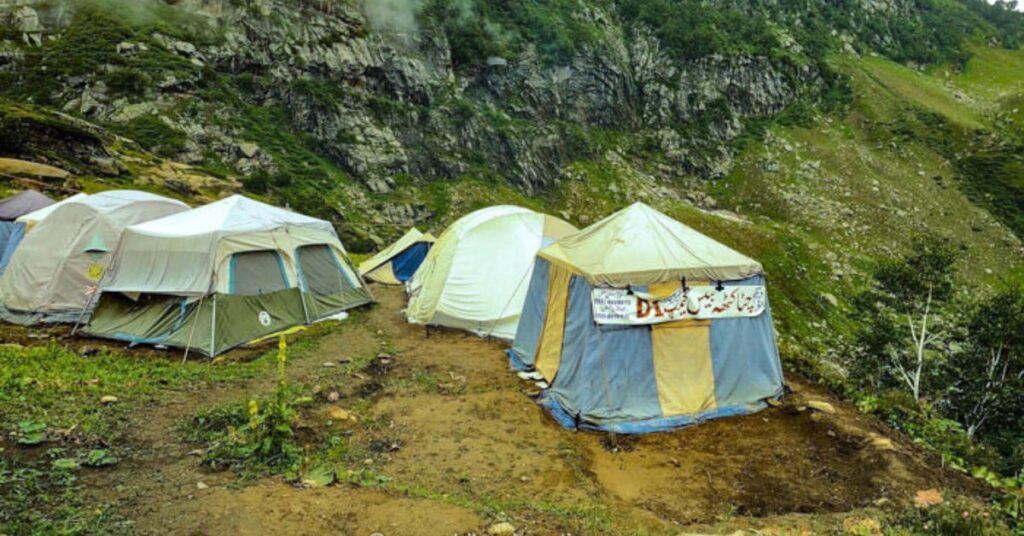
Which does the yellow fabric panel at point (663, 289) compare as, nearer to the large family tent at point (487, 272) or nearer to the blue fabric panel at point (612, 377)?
the blue fabric panel at point (612, 377)

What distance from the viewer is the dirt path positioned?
4.63 metres

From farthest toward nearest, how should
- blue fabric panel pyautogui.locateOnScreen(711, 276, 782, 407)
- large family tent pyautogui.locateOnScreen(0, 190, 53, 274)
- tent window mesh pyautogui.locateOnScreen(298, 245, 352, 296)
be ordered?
large family tent pyautogui.locateOnScreen(0, 190, 53, 274)
tent window mesh pyautogui.locateOnScreen(298, 245, 352, 296)
blue fabric panel pyautogui.locateOnScreen(711, 276, 782, 407)

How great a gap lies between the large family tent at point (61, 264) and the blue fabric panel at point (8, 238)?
68.1 inches

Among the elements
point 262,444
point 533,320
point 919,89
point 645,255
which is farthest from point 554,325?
point 919,89

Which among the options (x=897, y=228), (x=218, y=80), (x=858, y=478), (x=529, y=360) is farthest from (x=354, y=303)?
(x=897, y=228)

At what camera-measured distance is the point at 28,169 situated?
2552 centimetres

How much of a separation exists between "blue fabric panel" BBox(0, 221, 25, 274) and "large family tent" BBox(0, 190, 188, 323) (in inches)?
68.1

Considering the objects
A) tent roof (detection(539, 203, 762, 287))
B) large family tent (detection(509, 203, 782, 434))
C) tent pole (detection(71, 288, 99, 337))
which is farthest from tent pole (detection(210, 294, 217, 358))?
tent roof (detection(539, 203, 762, 287))

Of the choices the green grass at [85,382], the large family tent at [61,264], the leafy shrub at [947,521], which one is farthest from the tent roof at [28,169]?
the leafy shrub at [947,521]

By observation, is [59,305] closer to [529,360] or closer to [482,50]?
[529,360]

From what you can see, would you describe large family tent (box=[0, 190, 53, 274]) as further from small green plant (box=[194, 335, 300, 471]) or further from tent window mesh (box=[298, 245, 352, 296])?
small green plant (box=[194, 335, 300, 471])

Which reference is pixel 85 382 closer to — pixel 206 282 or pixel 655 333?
pixel 206 282

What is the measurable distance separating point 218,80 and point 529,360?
4770 cm

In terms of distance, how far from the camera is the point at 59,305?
11930 millimetres
